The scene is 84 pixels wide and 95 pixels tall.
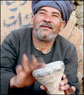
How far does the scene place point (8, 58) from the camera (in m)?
1.79

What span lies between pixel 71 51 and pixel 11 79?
0.62 m

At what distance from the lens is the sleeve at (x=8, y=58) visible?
1659 millimetres

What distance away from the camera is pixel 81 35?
273 centimetres

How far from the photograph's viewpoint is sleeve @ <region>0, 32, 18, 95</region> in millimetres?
1659

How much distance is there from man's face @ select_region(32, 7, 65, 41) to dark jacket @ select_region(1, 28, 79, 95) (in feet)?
0.32

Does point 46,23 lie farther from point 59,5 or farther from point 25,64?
point 25,64

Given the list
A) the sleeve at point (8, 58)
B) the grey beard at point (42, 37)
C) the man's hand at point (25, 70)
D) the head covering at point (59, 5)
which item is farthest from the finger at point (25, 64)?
the head covering at point (59, 5)

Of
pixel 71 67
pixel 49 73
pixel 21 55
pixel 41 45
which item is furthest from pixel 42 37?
pixel 49 73

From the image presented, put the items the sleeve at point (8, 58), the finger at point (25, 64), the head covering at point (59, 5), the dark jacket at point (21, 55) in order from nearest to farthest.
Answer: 1. the finger at point (25, 64)
2. the sleeve at point (8, 58)
3. the dark jacket at point (21, 55)
4. the head covering at point (59, 5)

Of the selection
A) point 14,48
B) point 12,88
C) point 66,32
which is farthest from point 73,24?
point 12,88

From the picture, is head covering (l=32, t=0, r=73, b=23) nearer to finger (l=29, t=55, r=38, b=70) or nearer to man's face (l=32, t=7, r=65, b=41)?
man's face (l=32, t=7, r=65, b=41)

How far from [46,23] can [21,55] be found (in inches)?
12.5

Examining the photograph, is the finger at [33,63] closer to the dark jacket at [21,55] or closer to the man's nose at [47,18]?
the dark jacket at [21,55]

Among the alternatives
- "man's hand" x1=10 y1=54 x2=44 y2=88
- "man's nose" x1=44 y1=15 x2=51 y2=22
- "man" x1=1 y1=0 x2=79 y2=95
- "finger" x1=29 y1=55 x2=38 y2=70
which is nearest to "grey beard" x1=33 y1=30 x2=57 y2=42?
"man" x1=1 y1=0 x2=79 y2=95
